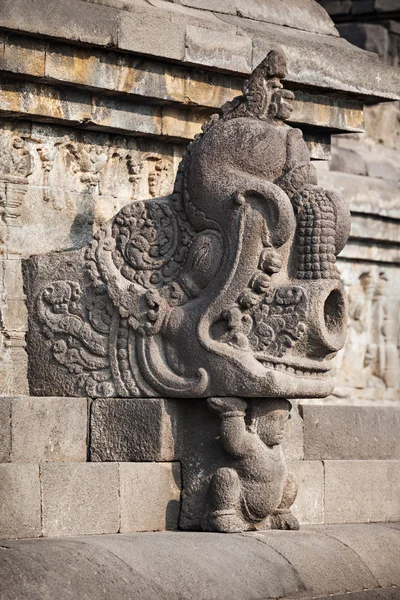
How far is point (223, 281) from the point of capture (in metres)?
9.46

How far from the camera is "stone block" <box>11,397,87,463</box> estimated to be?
9391mm

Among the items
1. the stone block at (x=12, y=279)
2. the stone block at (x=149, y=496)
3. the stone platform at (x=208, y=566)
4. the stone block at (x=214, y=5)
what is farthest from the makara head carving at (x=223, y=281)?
the stone block at (x=214, y=5)

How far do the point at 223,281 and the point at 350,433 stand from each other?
72.1 inches

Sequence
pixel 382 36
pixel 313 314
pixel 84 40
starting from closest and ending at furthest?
1. pixel 313 314
2. pixel 84 40
3. pixel 382 36

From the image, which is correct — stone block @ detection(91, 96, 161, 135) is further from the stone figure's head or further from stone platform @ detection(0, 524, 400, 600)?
stone platform @ detection(0, 524, 400, 600)

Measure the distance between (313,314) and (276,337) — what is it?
223mm

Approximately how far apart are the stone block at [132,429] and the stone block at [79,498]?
27 centimetres

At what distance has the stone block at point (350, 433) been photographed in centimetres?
1062

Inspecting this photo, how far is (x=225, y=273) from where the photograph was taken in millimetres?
9477

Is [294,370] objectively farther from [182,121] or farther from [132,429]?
[182,121]

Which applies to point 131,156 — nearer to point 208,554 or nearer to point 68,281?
point 68,281

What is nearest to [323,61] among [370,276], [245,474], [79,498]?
[245,474]

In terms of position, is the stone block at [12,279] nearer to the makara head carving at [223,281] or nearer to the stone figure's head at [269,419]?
the makara head carving at [223,281]

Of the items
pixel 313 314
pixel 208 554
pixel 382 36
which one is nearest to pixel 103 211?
pixel 313 314
